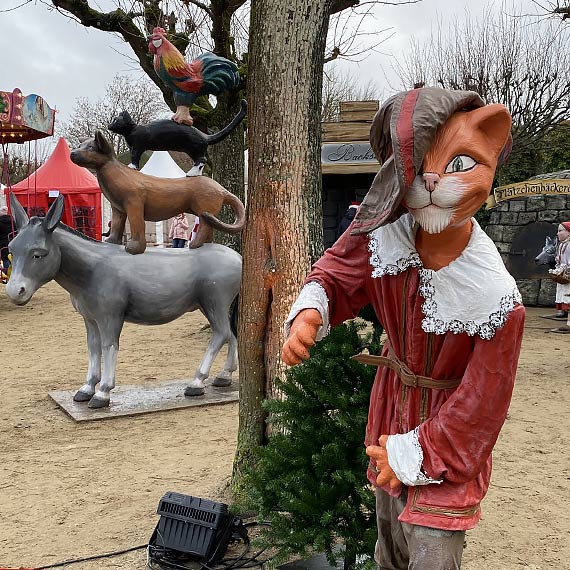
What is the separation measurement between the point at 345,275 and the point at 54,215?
12.4 ft

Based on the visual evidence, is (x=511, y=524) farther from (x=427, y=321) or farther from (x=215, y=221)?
(x=215, y=221)

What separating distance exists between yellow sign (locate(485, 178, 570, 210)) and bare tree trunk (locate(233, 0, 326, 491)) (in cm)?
817

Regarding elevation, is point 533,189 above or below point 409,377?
above

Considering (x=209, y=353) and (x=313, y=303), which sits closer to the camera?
(x=313, y=303)

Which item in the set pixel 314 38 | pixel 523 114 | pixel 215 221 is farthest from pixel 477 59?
pixel 314 38

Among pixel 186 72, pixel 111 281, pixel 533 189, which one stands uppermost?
pixel 186 72

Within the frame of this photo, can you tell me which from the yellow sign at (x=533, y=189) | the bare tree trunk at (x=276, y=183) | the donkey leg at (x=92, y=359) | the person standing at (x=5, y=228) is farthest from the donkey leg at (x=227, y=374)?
the person standing at (x=5, y=228)

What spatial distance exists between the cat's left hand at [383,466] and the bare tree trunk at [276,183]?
1.58 metres

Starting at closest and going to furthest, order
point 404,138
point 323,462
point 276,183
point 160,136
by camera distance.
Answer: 1. point 404,138
2. point 323,462
3. point 276,183
4. point 160,136

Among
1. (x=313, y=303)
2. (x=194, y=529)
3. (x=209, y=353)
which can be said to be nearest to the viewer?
(x=313, y=303)

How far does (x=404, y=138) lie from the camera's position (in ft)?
5.51

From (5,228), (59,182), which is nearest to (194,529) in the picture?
(5,228)

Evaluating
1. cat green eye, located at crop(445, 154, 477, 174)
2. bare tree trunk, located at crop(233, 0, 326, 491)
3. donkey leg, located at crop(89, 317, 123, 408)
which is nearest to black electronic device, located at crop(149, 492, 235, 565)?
bare tree trunk, located at crop(233, 0, 326, 491)

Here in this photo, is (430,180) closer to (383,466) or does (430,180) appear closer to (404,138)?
(404,138)
